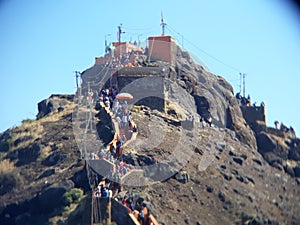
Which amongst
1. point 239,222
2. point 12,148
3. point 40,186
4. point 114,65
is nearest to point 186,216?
point 239,222

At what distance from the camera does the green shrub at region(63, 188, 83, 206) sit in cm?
5097

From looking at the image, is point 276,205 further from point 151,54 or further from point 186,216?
point 151,54

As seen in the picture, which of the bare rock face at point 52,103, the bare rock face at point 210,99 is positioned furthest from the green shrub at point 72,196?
the bare rock face at point 210,99

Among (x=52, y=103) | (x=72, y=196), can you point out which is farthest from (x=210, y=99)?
(x=72, y=196)

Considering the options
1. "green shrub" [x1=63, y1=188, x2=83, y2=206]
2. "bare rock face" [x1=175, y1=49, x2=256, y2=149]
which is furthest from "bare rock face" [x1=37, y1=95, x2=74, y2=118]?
"green shrub" [x1=63, y1=188, x2=83, y2=206]

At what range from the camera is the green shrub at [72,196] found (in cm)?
5097

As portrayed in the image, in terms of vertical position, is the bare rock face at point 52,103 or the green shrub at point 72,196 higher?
the bare rock face at point 52,103

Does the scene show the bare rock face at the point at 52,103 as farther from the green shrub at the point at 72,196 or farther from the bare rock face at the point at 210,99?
the green shrub at the point at 72,196

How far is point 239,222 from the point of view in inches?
2152

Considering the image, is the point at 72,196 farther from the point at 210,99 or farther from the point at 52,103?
the point at 210,99

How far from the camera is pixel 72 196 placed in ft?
168

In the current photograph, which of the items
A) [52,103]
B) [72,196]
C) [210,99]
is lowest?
[72,196]

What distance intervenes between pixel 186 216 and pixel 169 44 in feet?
72.0

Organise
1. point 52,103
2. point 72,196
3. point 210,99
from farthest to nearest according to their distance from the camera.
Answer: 1. point 210,99
2. point 52,103
3. point 72,196
